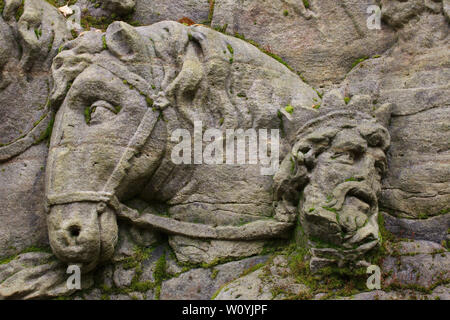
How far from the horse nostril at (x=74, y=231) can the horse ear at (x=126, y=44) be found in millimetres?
1634

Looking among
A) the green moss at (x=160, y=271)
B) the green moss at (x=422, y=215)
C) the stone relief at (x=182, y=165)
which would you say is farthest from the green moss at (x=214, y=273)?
the green moss at (x=422, y=215)

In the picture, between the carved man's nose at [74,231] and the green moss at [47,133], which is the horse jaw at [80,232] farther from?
the green moss at [47,133]

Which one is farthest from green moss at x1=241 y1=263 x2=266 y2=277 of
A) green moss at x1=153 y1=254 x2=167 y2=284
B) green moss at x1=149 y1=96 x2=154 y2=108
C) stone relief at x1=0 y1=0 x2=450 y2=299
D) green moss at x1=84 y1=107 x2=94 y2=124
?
green moss at x1=84 y1=107 x2=94 y2=124

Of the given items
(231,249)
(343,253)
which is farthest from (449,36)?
(231,249)

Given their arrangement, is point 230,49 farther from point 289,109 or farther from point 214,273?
point 214,273

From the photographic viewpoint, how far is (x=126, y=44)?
15.8 ft

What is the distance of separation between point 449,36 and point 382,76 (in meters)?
0.75

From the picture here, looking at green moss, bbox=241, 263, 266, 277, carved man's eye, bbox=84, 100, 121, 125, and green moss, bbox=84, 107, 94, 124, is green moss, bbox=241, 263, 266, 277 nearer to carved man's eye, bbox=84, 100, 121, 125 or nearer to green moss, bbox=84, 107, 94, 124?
carved man's eye, bbox=84, 100, 121, 125

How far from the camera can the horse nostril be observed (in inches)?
173

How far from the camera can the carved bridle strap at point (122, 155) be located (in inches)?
175

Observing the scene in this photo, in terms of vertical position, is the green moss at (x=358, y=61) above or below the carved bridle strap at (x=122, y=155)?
above

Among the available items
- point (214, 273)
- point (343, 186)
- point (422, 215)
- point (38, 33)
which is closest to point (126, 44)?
point (38, 33)

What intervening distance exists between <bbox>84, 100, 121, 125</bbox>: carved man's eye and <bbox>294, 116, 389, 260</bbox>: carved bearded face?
1736 mm

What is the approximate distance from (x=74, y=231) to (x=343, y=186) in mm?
2394
